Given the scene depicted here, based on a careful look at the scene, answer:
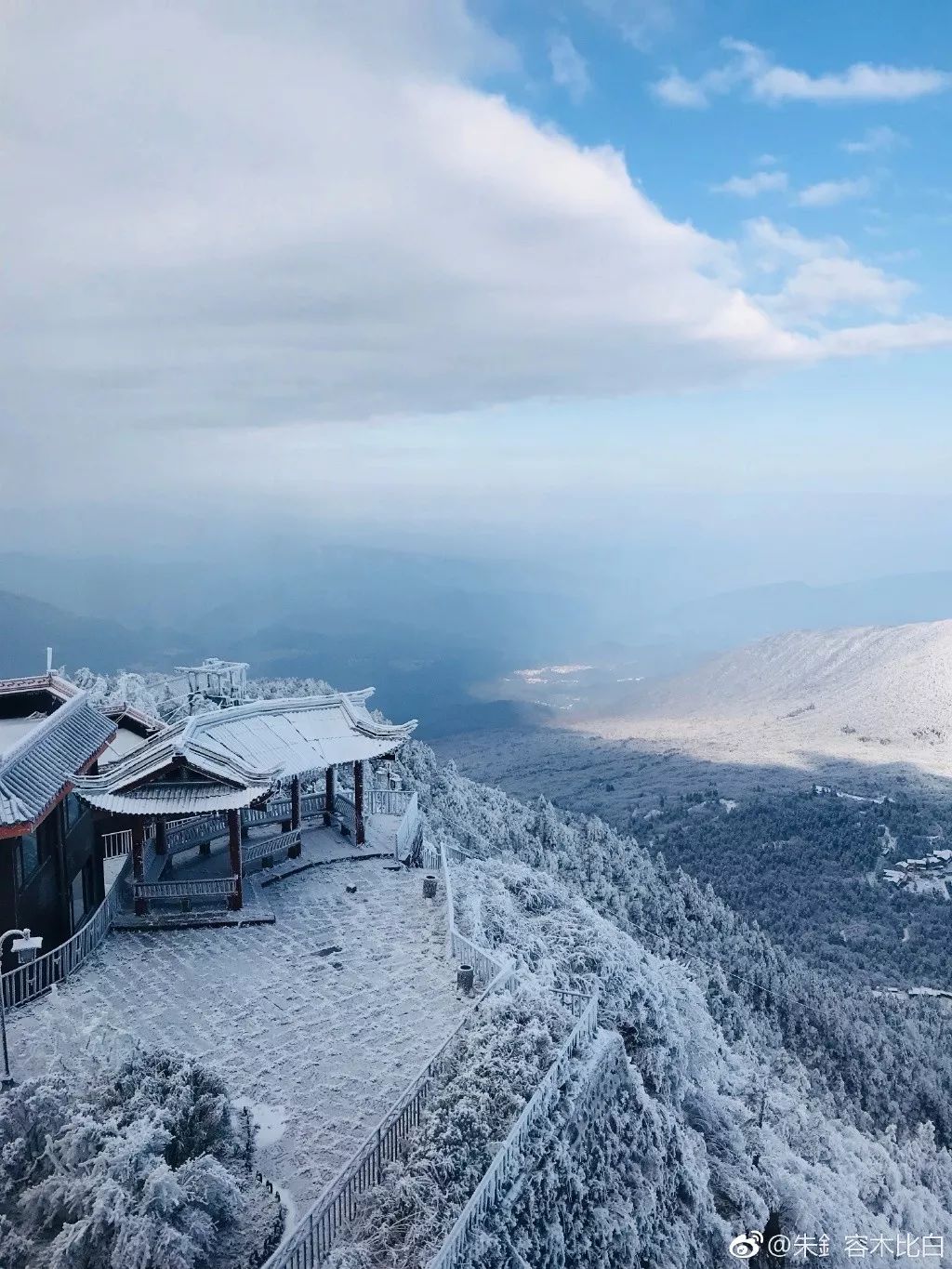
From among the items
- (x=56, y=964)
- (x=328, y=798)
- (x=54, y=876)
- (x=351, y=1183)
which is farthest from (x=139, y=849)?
(x=351, y=1183)

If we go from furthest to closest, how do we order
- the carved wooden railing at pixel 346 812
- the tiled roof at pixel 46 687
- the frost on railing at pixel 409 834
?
the carved wooden railing at pixel 346 812 < the frost on railing at pixel 409 834 < the tiled roof at pixel 46 687

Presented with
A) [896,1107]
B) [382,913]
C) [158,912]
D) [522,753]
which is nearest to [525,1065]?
[382,913]

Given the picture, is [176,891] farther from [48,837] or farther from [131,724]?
[131,724]

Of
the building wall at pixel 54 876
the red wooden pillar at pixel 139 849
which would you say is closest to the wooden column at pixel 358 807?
the red wooden pillar at pixel 139 849

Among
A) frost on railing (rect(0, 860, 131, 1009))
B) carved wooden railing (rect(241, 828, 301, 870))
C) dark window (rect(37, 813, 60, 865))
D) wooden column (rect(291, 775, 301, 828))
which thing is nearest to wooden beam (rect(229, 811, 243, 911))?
carved wooden railing (rect(241, 828, 301, 870))

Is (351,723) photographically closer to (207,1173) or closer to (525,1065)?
(525,1065)

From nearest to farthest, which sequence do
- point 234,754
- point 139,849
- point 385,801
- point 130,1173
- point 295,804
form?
point 130,1173
point 139,849
point 234,754
point 295,804
point 385,801

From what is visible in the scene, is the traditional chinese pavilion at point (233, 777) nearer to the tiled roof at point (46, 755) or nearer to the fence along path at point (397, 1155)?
the tiled roof at point (46, 755)
